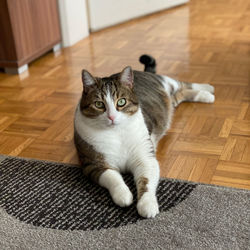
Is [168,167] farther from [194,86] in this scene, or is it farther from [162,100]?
[194,86]

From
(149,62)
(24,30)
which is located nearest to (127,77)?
(149,62)

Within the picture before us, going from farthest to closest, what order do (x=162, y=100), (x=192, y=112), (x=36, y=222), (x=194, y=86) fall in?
(x=194, y=86), (x=192, y=112), (x=162, y=100), (x=36, y=222)

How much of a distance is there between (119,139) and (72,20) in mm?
1924

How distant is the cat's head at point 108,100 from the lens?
4.91ft

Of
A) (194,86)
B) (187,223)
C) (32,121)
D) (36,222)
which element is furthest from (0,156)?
(194,86)

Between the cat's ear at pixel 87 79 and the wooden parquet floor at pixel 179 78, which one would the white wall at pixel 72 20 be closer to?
the wooden parquet floor at pixel 179 78

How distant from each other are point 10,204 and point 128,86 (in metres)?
0.57

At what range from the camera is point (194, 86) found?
2.29m

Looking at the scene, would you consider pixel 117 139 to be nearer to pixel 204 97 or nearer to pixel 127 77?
pixel 127 77

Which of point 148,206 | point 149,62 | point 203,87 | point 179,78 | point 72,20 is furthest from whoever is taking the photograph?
point 72,20

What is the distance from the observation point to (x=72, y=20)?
129 inches

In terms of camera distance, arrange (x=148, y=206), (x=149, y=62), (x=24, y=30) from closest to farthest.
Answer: (x=148, y=206), (x=149, y=62), (x=24, y=30)

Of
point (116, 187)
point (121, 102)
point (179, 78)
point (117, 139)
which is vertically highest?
point (121, 102)

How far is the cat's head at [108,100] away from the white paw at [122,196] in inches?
8.4
